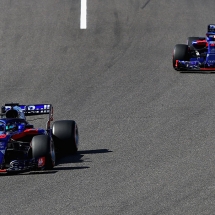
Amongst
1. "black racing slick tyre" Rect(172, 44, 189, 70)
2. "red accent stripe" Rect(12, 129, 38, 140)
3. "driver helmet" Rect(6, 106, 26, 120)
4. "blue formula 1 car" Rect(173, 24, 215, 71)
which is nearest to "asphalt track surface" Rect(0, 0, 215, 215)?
"blue formula 1 car" Rect(173, 24, 215, 71)

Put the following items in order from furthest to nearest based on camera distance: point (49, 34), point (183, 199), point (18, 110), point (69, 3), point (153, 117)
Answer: point (69, 3) < point (49, 34) < point (153, 117) < point (18, 110) < point (183, 199)

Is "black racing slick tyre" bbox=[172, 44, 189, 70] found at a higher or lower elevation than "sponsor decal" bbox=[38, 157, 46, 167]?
higher

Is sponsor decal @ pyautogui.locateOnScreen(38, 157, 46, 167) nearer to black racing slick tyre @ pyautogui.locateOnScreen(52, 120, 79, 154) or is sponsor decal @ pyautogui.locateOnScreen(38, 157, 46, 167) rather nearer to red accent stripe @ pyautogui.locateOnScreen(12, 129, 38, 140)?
red accent stripe @ pyautogui.locateOnScreen(12, 129, 38, 140)

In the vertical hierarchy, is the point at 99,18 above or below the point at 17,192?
above

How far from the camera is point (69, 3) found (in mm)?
28594

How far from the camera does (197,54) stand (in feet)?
74.1

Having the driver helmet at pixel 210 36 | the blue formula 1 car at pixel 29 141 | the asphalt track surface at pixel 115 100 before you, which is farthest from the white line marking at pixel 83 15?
the blue formula 1 car at pixel 29 141

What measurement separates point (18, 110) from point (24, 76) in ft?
22.5

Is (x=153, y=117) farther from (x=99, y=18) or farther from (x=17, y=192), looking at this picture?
(x=99, y=18)

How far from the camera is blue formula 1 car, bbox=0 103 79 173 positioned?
1381 centimetres

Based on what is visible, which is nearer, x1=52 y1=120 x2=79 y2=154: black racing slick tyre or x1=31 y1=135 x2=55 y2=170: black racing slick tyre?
x1=31 y1=135 x2=55 y2=170: black racing slick tyre

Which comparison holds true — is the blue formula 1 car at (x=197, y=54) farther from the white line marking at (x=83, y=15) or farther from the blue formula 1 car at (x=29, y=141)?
the blue formula 1 car at (x=29, y=141)

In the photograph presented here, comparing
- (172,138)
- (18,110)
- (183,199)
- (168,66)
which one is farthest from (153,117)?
(183,199)

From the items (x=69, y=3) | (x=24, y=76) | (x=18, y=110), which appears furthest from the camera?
(x=69, y=3)
